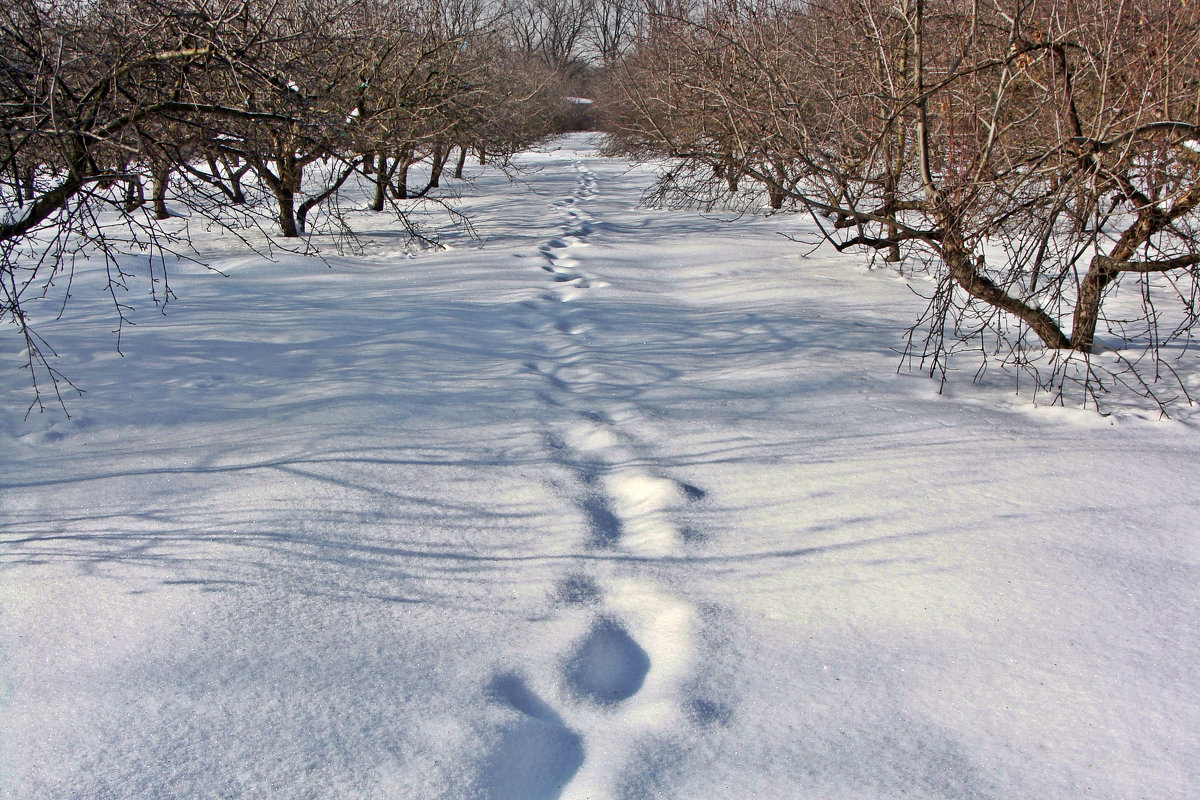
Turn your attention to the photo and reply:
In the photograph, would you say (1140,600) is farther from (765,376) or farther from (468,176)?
(468,176)

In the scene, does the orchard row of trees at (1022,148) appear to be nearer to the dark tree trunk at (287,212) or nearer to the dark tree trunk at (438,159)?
the dark tree trunk at (287,212)

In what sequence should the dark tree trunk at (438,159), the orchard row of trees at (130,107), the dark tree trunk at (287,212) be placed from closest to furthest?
the orchard row of trees at (130,107) < the dark tree trunk at (287,212) < the dark tree trunk at (438,159)

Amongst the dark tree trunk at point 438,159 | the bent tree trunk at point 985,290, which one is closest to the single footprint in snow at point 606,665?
the bent tree trunk at point 985,290

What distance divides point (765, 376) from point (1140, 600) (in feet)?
8.06

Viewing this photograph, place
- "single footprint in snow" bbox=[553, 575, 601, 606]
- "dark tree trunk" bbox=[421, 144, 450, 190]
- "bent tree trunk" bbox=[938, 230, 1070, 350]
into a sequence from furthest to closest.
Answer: "dark tree trunk" bbox=[421, 144, 450, 190], "bent tree trunk" bbox=[938, 230, 1070, 350], "single footprint in snow" bbox=[553, 575, 601, 606]

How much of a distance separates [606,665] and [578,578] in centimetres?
43

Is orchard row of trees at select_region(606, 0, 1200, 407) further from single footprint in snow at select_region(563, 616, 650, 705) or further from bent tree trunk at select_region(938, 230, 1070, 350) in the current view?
single footprint in snow at select_region(563, 616, 650, 705)

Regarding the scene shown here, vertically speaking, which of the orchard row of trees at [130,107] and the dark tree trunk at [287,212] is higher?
the orchard row of trees at [130,107]

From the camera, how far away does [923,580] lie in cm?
273

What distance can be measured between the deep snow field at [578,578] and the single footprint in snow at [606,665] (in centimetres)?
1

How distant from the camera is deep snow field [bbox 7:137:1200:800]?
1.99m

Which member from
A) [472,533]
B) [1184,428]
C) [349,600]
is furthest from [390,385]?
[1184,428]

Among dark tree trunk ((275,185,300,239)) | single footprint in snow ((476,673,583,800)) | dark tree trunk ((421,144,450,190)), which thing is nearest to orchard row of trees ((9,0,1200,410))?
dark tree trunk ((275,185,300,239))

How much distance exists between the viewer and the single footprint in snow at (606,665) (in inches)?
89.9
